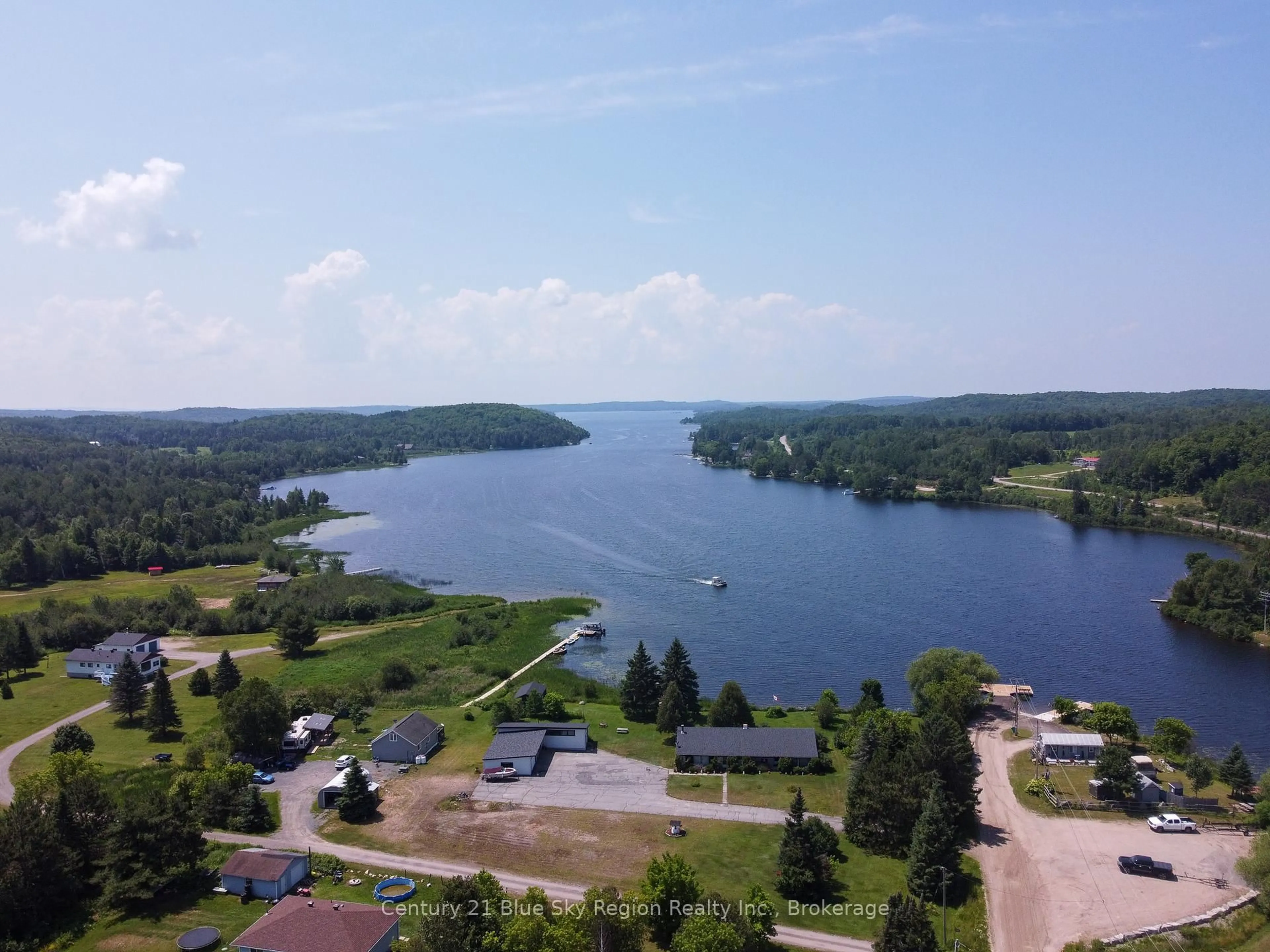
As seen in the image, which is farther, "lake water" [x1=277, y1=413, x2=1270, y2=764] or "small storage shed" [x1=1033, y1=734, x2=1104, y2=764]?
"lake water" [x1=277, y1=413, x2=1270, y2=764]

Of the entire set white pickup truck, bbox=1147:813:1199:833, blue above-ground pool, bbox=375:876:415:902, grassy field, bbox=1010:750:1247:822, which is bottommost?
blue above-ground pool, bbox=375:876:415:902

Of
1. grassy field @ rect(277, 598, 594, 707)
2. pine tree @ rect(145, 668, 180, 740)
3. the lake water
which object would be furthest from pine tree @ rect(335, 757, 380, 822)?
the lake water

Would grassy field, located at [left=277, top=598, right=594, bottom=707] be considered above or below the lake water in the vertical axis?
below

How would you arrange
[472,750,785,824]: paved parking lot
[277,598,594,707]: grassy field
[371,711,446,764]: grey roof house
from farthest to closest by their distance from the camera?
[277,598,594,707]: grassy field
[371,711,446,764]: grey roof house
[472,750,785,824]: paved parking lot

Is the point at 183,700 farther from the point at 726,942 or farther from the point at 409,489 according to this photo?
the point at 409,489

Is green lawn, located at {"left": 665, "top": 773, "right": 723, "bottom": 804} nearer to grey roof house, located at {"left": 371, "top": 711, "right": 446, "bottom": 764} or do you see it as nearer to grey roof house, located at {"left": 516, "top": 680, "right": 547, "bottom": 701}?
grey roof house, located at {"left": 516, "top": 680, "right": 547, "bottom": 701}

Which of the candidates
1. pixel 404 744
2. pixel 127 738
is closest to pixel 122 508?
pixel 127 738

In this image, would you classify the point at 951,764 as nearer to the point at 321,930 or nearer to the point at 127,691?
the point at 321,930
